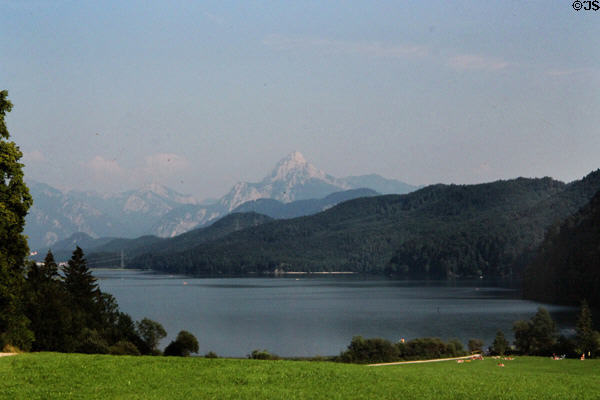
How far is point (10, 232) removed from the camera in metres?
33.3

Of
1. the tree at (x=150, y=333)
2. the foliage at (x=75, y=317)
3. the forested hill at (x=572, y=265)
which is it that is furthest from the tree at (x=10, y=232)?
the forested hill at (x=572, y=265)

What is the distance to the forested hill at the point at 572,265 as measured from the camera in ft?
535

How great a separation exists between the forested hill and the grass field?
139118mm

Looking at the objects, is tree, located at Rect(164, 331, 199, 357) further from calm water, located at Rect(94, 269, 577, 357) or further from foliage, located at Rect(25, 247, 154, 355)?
calm water, located at Rect(94, 269, 577, 357)

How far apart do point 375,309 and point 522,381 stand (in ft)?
424

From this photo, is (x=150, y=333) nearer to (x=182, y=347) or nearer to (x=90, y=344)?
(x=182, y=347)

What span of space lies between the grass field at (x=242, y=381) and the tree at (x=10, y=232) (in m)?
5.25

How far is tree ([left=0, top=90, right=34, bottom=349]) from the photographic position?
109 feet

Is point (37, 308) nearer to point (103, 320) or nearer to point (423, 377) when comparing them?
point (103, 320)

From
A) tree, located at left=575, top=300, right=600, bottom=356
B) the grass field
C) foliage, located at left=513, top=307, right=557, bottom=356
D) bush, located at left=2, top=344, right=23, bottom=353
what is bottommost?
foliage, located at left=513, top=307, right=557, bottom=356

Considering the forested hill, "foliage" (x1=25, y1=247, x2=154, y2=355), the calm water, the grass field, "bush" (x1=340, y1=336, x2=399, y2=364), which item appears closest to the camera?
the grass field

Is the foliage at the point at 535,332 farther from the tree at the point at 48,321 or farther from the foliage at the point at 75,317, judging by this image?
the tree at the point at 48,321

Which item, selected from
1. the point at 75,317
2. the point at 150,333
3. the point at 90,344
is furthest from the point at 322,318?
the point at 90,344

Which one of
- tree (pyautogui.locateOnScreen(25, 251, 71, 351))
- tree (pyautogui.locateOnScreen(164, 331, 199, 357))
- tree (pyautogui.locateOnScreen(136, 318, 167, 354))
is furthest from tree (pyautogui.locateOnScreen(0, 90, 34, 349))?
tree (pyautogui.locateOnScreen(136, 318, 167, 354))
